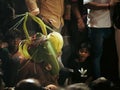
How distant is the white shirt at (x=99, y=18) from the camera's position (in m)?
2.04

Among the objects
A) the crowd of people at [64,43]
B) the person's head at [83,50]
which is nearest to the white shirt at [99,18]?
the crowd of people at [64,43]

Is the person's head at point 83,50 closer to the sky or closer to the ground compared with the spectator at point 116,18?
closer to the ground

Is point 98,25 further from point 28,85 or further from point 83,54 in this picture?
point 28,85

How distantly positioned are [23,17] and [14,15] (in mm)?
59

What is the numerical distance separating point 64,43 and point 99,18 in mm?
282

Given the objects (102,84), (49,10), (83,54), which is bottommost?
(102,84)

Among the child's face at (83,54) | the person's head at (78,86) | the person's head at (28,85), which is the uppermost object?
the child's face at (83,54)

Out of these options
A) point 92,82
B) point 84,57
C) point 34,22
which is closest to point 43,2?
point 34,22

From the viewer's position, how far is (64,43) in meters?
2.06

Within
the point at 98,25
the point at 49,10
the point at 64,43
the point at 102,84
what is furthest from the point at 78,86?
the point at 49,10

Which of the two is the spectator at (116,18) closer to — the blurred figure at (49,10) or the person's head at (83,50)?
the person's head at (83,50)

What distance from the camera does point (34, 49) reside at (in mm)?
2062

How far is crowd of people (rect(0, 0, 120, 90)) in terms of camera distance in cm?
204

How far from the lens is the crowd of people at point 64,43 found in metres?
2.04
